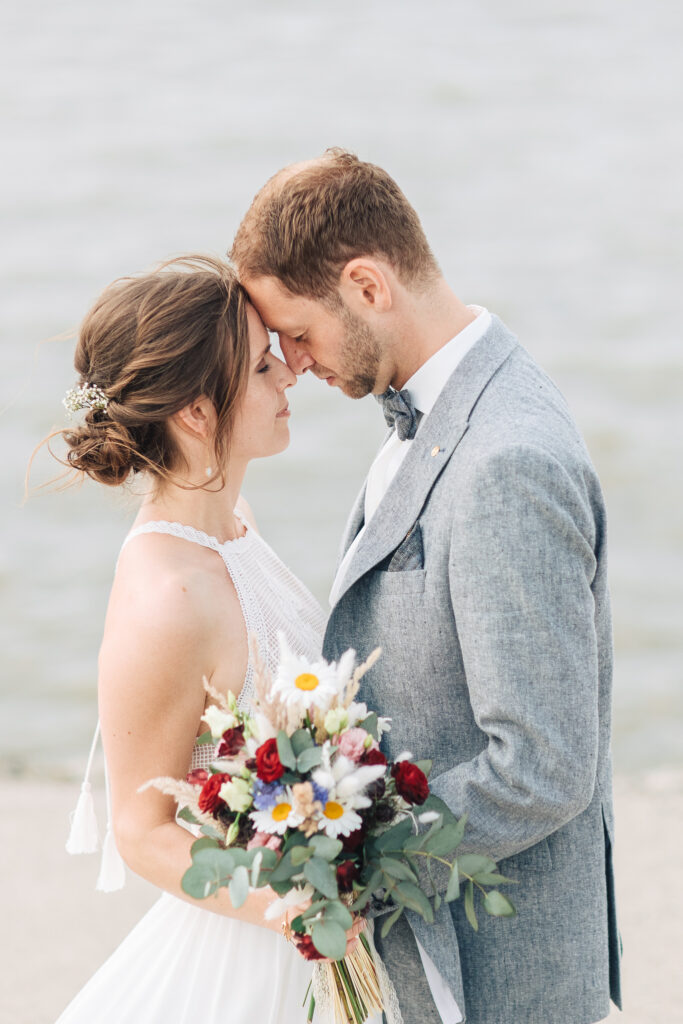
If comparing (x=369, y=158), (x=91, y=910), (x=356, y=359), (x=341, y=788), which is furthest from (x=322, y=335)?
(x=369, y=158)

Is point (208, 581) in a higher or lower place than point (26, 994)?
higher

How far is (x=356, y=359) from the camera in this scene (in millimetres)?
2447

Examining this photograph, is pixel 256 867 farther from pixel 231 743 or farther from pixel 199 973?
pixel 199 973

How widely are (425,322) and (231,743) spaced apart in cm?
108

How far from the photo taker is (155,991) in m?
2.26

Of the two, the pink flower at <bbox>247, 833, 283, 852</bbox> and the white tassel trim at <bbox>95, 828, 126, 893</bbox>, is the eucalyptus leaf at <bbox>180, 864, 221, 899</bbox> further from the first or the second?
the white tassel trim at <bbox>95, 828, 126, 893</bbox>

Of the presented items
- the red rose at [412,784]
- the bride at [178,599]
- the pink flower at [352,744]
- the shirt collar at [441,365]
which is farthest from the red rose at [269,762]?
the shirt collar at [441,365]

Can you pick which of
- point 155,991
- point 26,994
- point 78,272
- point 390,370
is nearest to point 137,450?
point 390,370

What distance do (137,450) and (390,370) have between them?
24.5 inches

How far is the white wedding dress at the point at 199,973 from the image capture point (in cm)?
223

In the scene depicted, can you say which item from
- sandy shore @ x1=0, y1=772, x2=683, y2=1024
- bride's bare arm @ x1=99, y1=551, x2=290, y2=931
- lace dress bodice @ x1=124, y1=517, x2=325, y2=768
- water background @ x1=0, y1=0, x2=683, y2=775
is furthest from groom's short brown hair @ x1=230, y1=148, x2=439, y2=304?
water background @ x1=0, y1=0, x2=683, y2=775

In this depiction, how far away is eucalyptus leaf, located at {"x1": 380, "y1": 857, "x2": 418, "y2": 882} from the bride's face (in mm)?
→ 1142

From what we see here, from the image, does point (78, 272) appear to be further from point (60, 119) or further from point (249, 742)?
point (249, 742)

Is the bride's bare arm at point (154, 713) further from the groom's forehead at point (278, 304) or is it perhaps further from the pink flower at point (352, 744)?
the groom's forehead at point (278, 304)
